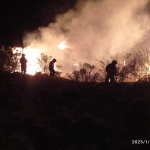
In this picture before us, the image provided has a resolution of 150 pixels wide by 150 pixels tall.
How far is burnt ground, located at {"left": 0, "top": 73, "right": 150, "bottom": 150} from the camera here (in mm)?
4109

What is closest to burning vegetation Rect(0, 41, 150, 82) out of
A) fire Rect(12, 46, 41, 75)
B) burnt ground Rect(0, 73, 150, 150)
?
fire Rect(12, 46, 41, 75)

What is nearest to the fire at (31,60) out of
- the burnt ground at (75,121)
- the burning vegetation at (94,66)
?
the burning vegetation at (94,66)

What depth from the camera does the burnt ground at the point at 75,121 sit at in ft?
13.5

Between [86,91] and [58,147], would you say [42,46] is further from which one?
[58,147]

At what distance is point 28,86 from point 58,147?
5.44 meters

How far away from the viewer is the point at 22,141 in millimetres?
3842

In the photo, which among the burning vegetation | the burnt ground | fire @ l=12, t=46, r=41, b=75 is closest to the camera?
the burnt ground

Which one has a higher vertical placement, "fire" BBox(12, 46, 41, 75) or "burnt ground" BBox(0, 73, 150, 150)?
"fire" BBox(12, 46, 41, 75)

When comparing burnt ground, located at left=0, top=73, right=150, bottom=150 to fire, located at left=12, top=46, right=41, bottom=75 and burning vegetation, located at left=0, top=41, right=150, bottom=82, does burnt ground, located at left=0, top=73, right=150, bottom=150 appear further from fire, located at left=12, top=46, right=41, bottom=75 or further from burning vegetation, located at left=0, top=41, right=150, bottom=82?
fire, located at left=12, top=46, right=41, bottom=75

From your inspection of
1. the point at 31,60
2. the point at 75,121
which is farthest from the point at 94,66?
the point at 75,121

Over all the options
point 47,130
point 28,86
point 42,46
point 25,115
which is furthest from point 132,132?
point 42,46

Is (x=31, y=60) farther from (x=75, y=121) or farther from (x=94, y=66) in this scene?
(x=75, y=121)

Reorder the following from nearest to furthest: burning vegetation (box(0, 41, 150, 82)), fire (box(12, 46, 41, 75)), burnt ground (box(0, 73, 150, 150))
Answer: burnt ground (box(0, 73, 150, 150))
burning vegetation (box(0, 41, 150, 82))
fire (box(12, 46, 41, 75))

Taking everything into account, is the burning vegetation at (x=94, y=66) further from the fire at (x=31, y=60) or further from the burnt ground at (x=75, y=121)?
the burnt ground at (x=75, y=121)
